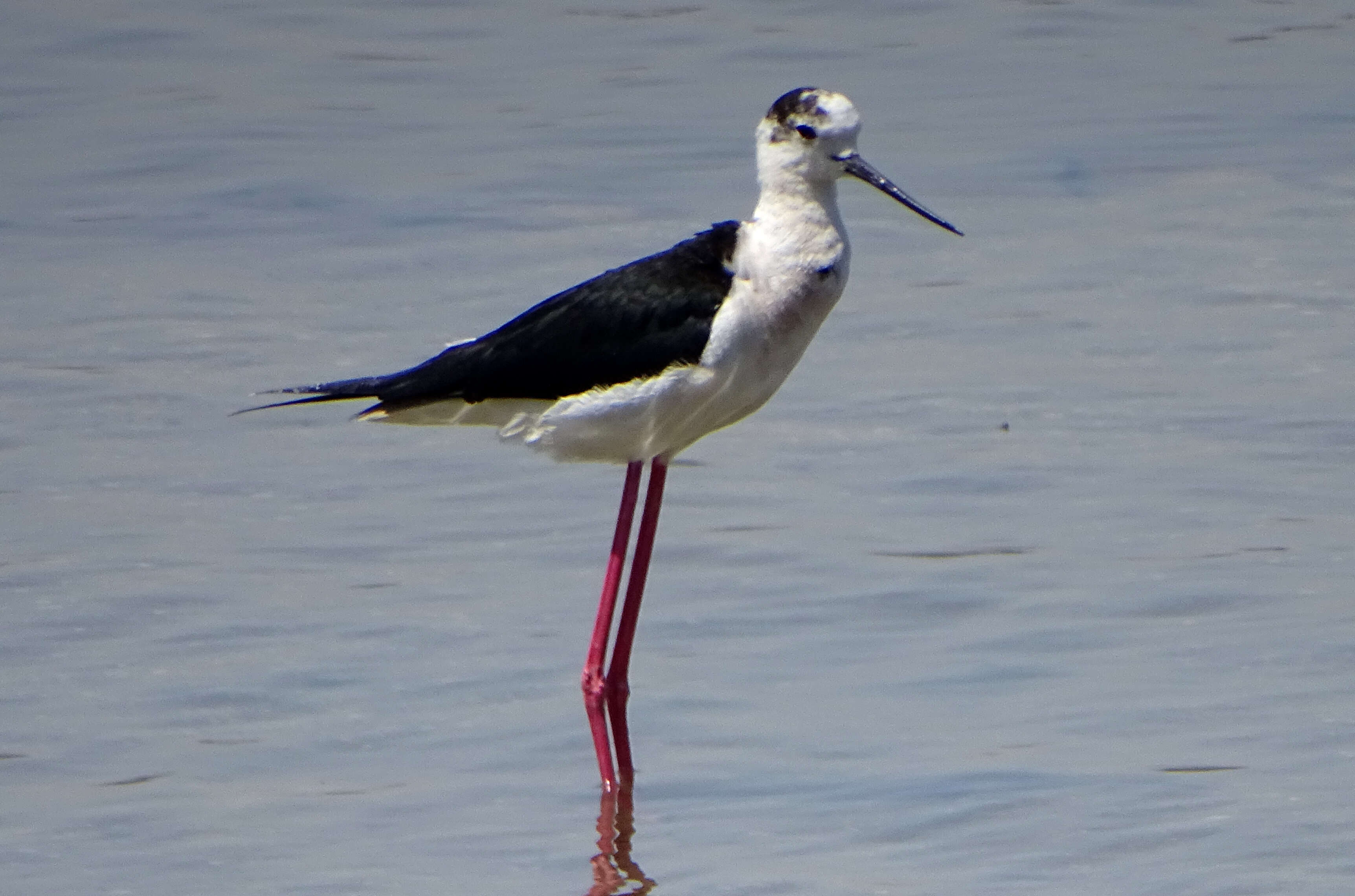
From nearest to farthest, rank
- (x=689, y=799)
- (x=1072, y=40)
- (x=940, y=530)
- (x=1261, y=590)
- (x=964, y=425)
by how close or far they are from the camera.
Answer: (x=689, y=799)
(x=1261, y=590)
(x=940, y=530)
(x=964, y=425)
(x=1072, y=40)

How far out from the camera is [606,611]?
5934mm

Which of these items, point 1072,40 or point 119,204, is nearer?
point 119,204

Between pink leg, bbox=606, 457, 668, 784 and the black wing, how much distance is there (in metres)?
0.49

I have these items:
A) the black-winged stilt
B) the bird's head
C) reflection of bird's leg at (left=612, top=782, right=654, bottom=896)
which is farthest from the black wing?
reflection of bird's leg at (left=612, top=782, right=654, bottom=896)

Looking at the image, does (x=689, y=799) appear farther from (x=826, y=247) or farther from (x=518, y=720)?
(x=826, y=247)

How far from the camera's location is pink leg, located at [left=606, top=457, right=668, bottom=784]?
5.73 meters

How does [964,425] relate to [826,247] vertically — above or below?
below

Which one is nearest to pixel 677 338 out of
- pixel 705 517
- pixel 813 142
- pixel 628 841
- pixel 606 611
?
pixel 813 142

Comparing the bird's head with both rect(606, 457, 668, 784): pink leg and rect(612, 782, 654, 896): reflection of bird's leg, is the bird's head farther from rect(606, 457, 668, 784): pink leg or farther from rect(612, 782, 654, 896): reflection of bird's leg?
rect(612, 782, 654, 896): reflection of bird's leg

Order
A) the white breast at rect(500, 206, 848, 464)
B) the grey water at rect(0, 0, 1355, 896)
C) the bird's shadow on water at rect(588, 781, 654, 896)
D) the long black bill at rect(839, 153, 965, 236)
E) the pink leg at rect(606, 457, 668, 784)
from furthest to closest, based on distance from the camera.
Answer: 1. the pink leg at rect(606, 457, 668, 784)
2. the long black bill at rect(839, 153, 965, 236)
3. the white breast at rect(500, 206, 848, 464)
4. the grey water at rect(0, 0, 1355, 896)
5. the bird's shadow on water at rect(588, 781, 654, 896)

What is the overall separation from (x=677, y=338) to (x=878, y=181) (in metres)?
0.63

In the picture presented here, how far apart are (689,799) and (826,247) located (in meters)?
1.31

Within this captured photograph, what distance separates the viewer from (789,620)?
20.9ft

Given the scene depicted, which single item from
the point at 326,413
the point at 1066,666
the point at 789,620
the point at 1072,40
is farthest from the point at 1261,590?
the point at 1072,40
